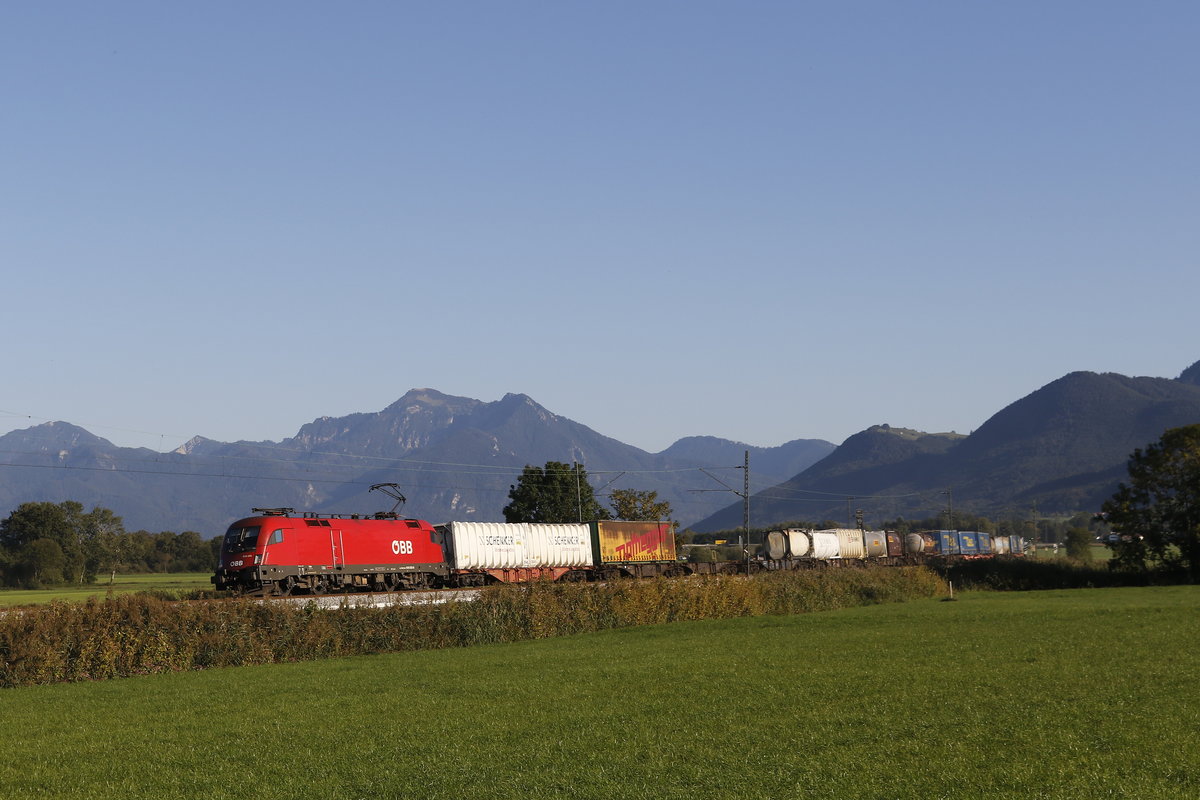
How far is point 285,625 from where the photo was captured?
120 feet

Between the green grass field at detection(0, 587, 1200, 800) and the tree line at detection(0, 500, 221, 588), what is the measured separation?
96612 millimetres

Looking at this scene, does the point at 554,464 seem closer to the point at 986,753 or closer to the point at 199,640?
the point at 199,640

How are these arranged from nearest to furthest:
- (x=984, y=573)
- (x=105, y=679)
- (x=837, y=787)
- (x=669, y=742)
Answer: (x=837, y=787) < (x=669, y=742) < (x=105, y=679) < (x=984, y=573)

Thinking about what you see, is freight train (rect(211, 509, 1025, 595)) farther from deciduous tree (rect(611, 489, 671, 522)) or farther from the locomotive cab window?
deciduous tree (rect(611, 489, 671, 522))

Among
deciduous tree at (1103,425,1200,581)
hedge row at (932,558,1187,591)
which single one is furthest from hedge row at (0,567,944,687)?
deciduous tree at (1103,425,1200,581)

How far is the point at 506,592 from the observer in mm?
43688

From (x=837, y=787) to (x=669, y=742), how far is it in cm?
419

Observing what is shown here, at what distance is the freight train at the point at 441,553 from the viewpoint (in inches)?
2208

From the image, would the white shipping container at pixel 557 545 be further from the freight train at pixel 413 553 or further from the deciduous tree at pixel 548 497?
the deciduous tree at pixel 548 497

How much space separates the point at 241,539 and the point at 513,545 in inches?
802

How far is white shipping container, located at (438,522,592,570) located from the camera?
68.9 meters

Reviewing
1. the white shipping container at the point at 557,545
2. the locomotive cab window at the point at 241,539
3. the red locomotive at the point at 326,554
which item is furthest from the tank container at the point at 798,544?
the locomotive cab window at the point at 241,539

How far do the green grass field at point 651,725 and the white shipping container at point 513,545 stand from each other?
32696 millimetres

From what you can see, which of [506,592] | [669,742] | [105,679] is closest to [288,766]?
[669,742]
